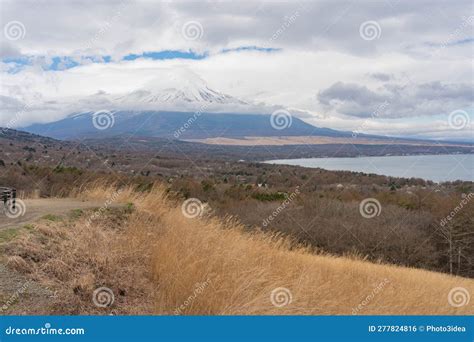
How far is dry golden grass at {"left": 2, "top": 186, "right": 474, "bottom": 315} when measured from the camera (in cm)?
619

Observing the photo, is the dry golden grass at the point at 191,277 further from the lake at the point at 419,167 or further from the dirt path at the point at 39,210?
the lake at the point at 419,167

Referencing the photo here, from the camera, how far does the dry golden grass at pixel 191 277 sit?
6.19 metres

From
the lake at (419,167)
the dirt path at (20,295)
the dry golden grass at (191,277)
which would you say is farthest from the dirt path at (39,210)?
the lake at (419,167)

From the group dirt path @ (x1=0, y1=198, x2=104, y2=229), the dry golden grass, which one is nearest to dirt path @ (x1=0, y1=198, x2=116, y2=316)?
the dry golden grass

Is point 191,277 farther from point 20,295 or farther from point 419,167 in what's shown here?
point 419,167

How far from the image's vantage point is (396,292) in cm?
909

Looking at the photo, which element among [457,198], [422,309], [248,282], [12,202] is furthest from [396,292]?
[457,198]

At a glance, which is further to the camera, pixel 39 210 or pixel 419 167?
pixel 419 167

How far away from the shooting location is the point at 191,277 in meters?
6.82

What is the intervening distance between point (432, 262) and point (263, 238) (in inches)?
1305

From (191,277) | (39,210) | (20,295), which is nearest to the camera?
→ (20,295)

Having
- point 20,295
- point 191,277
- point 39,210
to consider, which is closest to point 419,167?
point 39,210

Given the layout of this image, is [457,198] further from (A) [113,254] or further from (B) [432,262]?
(A) [113,254]

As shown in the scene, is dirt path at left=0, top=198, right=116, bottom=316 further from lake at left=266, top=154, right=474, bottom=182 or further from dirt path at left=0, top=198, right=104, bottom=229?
lake at left=266, top=154, right=474, bottom=182
